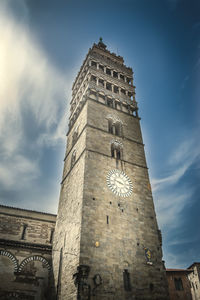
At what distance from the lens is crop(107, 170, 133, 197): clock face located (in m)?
16.3

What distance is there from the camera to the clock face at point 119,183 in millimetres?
16328

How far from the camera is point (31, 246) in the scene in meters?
16.8

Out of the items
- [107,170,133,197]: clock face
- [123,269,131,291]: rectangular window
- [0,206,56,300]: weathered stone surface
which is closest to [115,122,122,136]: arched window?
[107,170,133,197]: clock face

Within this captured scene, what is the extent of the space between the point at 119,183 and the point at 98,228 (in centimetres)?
417

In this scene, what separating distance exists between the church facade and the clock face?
0.26ft

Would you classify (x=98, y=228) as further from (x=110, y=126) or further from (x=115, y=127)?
(x=115, y=127)

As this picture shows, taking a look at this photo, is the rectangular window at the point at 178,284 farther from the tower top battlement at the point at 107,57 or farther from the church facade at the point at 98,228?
the tower top battlement at the point at 107,57

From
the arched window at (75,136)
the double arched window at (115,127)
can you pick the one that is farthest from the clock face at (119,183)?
the arched window at (75,136)

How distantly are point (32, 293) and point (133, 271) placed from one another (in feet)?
23.6

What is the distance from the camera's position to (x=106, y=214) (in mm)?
14633

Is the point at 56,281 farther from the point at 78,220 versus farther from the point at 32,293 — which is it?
the point at 78,220

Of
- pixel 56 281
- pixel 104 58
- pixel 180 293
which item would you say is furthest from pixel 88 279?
pixel 104 58

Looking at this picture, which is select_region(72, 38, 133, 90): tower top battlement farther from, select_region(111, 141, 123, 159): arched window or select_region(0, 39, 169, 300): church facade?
select_region(111, 141, 123, 159): arched window

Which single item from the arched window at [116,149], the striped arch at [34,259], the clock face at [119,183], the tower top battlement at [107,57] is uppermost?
the tower top battlement at [107,57]
